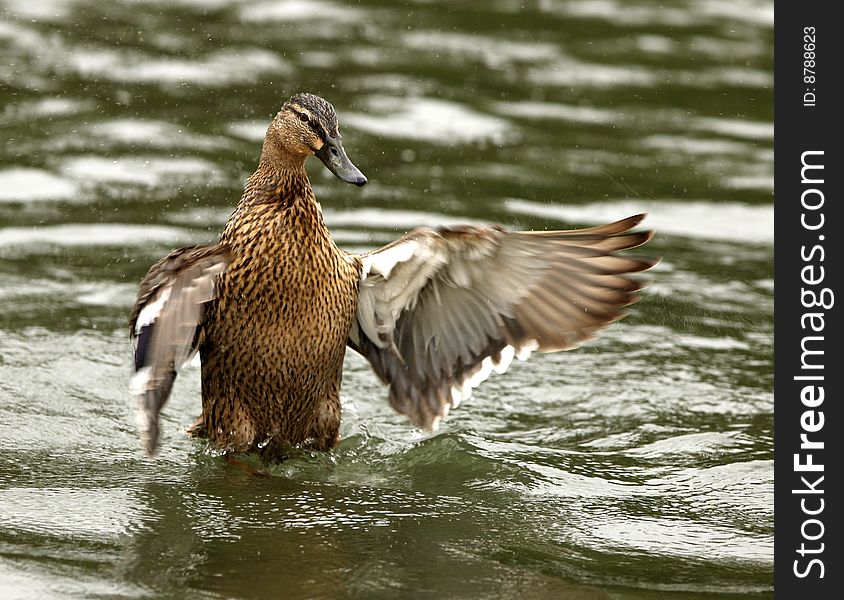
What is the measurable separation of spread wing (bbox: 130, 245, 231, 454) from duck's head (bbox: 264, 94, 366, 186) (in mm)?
658

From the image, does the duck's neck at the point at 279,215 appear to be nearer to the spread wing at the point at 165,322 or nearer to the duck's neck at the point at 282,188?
the duck's neck at the point at 282,188

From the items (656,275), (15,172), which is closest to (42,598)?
(656,275)

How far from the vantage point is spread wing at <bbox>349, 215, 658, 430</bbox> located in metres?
6.04

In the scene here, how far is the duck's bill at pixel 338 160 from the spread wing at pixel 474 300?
37cm

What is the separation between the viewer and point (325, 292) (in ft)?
20.3

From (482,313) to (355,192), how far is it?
3904 millimetres

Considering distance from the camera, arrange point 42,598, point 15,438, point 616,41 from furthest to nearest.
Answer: point 616,41 → point 15,438 → point 42,598

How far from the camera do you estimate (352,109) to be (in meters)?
11.4

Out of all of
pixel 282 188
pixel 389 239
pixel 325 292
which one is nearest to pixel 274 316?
pixel 325 292

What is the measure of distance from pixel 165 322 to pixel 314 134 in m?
1.13

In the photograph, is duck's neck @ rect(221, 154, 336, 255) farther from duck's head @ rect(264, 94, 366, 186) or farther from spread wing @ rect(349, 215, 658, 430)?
spread wing @ rect(349, 215, 658, 430)

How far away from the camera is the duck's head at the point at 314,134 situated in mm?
6086
